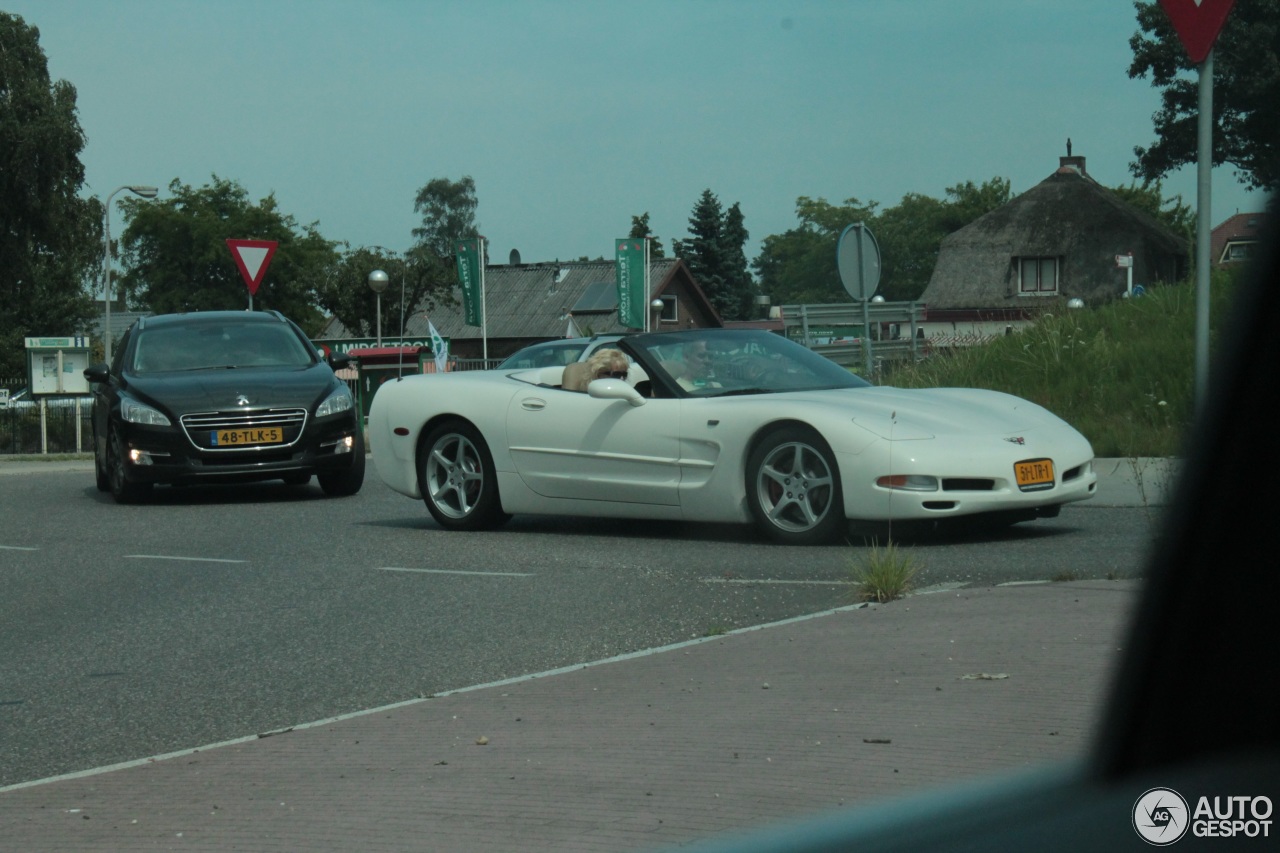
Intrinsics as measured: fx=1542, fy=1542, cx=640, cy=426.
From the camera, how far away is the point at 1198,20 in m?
7.02

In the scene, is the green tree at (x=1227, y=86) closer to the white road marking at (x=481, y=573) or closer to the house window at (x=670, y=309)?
the white road marking at (x=481, y=573)

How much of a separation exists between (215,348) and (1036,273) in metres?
69.3

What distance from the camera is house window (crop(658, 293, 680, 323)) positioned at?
82062 millimetres

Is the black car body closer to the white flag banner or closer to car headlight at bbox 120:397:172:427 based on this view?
car headlight at bbox 120:397:172:427

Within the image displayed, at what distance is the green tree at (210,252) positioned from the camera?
7950cm

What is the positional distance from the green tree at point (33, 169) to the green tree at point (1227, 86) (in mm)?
28568

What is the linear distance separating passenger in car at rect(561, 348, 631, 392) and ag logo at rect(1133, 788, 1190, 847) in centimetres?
704

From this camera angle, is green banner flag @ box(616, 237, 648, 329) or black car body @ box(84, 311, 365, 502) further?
green banner flag @ box(616, 237, 648, 329)

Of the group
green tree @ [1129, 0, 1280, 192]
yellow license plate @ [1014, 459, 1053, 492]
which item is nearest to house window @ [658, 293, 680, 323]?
green tree @ [1129, 0, 1280, 192]

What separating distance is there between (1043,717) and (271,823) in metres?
2.04

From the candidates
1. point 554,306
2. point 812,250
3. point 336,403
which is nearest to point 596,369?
point 336,403

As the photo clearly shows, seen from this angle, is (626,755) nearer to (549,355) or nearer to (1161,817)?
(1161,817)

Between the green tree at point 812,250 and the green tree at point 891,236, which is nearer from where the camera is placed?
the green tree at point 891,236

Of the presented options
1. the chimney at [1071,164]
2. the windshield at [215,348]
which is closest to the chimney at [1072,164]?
the chimney at [1071,164]
